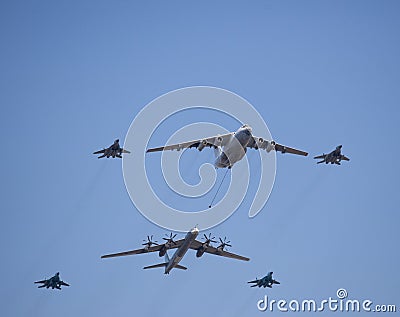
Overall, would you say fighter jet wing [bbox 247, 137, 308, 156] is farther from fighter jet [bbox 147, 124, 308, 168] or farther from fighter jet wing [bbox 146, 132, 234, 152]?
fighter jet wing [bbox 146, 132, 234, 152]

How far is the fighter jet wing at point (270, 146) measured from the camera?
60.3 meters

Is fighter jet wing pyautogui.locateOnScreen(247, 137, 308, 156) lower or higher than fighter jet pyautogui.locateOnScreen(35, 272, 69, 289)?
higher

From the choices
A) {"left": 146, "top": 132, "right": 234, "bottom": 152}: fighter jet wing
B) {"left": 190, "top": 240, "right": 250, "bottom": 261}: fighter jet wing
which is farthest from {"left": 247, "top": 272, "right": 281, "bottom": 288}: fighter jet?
{"left": 146, "top": 132, "right": 234, "bottom": 152}: fighter jet wing

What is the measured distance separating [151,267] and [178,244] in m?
3.90

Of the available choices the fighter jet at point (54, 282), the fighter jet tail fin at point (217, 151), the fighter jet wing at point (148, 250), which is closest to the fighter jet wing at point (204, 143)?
the fighter jet tail fin at point (217, 151)

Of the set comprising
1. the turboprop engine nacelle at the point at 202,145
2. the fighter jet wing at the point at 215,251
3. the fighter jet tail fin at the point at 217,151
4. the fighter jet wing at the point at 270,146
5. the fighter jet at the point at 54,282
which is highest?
Result: the fighter jet wing at the point at 270,146

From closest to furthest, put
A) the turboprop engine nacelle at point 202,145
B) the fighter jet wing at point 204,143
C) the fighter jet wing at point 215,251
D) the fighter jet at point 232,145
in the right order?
the fighter jet at point 232,145, the fighter jet wing at point 204,143, the turboprop engine nacelle at point 202,145, the fighter jet wing at point 215,251

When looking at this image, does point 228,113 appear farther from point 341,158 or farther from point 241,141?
point 341,158

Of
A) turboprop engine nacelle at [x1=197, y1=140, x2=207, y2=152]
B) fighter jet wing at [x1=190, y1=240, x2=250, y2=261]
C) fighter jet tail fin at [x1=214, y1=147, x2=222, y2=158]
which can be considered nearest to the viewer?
fighter jet tail fin at [x1=214, y1=147, x2=222, y2=158]

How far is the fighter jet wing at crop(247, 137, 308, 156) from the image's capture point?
198ft

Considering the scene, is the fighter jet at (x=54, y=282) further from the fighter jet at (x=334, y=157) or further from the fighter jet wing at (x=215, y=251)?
the fighter jet at (x=334, y=157)

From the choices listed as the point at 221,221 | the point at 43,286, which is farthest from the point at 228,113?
the point at 43,286

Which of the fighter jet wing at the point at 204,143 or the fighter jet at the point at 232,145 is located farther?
the fighter jet wing at the point at 204,143

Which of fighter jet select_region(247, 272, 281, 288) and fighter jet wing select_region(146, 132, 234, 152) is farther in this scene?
fighter jet select_region(247, 272, 281, 288)
